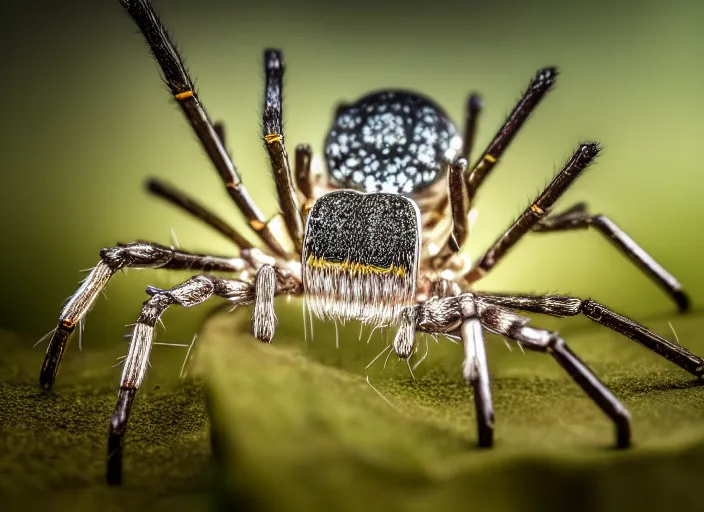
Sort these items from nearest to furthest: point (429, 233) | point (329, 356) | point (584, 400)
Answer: point (584, 400) → point (329, 356) → point (429, 233)

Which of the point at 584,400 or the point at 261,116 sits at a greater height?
the point at 261,116

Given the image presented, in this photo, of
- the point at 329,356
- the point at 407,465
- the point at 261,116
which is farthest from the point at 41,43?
the point at 407,465

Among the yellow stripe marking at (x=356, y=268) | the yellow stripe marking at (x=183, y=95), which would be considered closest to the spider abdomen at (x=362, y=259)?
the yellow stripe marking at (x=356, y=268)

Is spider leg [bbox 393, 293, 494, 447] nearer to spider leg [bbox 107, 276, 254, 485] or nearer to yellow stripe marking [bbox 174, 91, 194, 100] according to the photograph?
spider leg [bbox 107, 276, 254, 485]

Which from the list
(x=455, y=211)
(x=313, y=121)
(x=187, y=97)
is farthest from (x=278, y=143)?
(x=313, y=121)

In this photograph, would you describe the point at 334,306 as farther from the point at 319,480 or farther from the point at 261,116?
the point at 319,480

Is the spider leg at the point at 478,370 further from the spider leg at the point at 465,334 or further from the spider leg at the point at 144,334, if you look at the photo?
the spider leg at the point at 144,334
